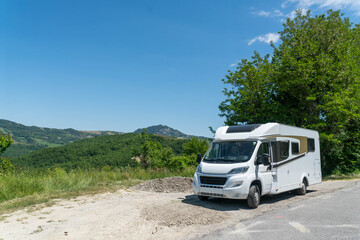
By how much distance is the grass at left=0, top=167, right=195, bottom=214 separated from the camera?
9.79m

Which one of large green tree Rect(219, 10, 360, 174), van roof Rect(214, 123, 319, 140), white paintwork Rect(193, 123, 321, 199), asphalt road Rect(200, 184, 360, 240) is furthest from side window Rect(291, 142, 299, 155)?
large green tree Rect(219, 10, 360, 174)

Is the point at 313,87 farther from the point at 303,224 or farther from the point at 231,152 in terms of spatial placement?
the point at 303,224

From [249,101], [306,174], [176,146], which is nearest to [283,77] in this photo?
[249,101]

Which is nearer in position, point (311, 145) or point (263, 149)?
point (263, 149)

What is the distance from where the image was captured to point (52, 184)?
12.4 metres

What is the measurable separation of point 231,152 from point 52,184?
8052 mm

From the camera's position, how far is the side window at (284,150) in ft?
34.3

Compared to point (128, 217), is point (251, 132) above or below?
above

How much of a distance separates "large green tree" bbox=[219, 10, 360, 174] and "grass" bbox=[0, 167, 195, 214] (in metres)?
11.8

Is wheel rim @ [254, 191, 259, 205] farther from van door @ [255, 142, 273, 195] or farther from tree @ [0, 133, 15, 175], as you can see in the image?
tree @ [0, 133, 15, 175]

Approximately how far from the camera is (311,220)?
719 cm

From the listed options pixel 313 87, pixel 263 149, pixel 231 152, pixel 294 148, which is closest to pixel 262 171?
pixel 263 149

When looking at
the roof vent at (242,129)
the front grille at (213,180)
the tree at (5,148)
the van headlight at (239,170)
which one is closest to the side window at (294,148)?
the roof vent at (242,129)

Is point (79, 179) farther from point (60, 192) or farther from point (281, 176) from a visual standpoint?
point (281, 176)
